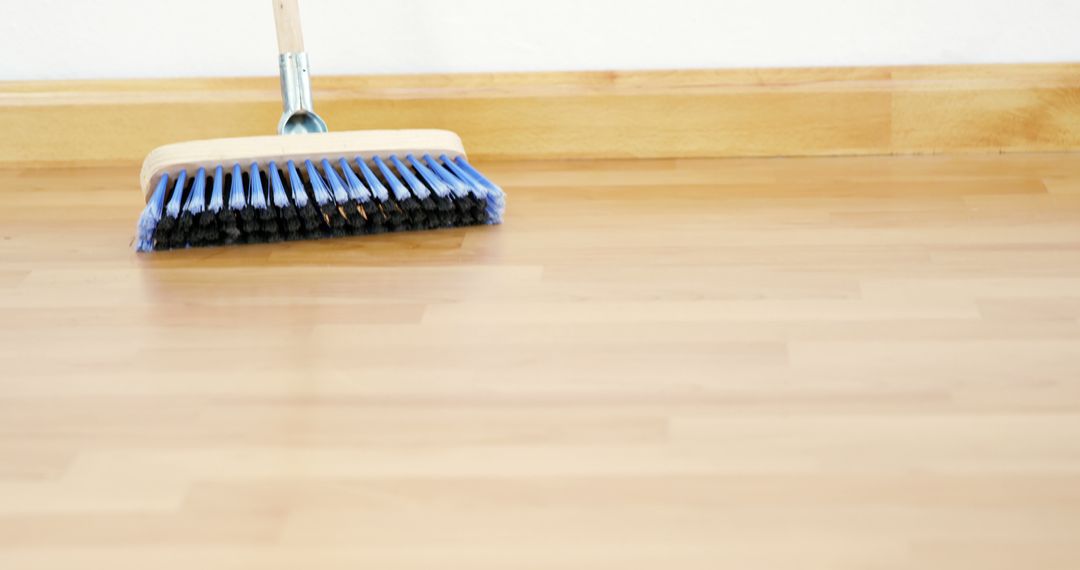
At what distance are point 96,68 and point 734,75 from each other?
0.75 metres

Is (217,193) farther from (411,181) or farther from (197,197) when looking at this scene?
(411,181)

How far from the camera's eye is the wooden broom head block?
1292 mm

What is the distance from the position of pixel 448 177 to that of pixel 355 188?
3.8 inches

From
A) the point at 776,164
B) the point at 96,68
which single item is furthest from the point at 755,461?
the point at 96,68

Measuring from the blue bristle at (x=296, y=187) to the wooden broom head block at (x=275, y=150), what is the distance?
3 cm

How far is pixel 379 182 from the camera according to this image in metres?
1.29

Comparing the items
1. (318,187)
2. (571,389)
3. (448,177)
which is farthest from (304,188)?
(571,389)

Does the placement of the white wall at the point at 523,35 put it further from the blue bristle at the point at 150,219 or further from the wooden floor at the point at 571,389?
the blue bristle at the point at 150,219

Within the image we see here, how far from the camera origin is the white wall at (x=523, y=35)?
1495 mm

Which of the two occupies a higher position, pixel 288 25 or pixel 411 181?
pixel 288 25

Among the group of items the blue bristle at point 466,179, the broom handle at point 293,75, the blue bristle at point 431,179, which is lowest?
the blue bristle at point 466,179

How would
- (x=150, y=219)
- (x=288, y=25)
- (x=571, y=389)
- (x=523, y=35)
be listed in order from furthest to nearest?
(x=523, y=35) < (x=288, y=25) < (x=150, y=219) < (x=571, y=389)

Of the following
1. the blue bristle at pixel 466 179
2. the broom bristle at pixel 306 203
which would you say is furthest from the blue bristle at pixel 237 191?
the blue bristle at pixel 466 179

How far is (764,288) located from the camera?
3.66 feet
